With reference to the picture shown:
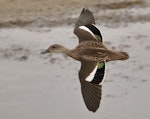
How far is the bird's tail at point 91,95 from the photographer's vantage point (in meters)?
5.57

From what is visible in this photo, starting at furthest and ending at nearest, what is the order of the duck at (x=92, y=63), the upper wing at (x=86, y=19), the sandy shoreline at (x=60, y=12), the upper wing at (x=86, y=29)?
1. the sandy shoreline at (x=60, y=12)
2. the upper wing at (x=86, y=19)
3. the upper wing at (x=86, y=29)
4. the duck at (x=92, y=63)

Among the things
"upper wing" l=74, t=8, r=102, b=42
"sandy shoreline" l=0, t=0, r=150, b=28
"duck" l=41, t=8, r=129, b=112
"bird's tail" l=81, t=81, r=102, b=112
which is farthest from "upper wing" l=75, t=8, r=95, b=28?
"sandy shoreline" l=0, t=0, r=150, b=28

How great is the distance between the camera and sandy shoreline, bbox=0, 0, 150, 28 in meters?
15.1

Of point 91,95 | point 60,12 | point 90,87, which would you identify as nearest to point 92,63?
point 90,87

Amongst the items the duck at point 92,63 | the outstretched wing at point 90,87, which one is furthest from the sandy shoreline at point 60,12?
the outstretched wing at point 90,87

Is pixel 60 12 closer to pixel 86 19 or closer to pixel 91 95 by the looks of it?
pixel 86 19

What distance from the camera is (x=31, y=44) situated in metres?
13.2

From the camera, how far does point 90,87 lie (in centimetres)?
→ 586

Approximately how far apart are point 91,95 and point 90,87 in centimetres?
15

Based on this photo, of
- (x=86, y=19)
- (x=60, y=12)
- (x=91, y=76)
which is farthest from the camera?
(x=60, y=12)

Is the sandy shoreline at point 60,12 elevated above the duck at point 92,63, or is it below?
below

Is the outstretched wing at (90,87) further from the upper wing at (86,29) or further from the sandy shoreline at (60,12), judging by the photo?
the sandy shoreline at (60,12)

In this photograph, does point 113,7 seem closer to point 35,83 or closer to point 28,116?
point 35,83

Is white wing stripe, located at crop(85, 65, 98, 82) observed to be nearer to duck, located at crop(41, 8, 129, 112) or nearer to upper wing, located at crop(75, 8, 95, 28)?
duck, located at crop(41, 8, 129, 112)
